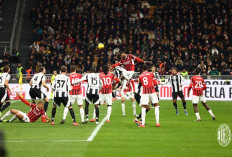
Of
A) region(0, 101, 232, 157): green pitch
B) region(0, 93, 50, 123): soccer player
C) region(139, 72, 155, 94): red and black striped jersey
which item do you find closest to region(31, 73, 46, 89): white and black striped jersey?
region(0, 93, 50, 123): soccer player

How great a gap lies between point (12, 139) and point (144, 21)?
24.8 m

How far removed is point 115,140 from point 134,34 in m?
23.9

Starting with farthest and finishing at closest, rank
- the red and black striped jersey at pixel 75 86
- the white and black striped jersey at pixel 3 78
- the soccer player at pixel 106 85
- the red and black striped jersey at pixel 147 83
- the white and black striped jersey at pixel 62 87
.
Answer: the white and black striped jersey at pixel 3 78
the soccer player at pixel 106 85
the red and black striped jersey at pixel 75 86
the white and black striped jersey at pixel 62 87
the red and black striped jersey at pixel 147 83

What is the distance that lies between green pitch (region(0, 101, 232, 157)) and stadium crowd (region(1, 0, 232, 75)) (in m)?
15.9

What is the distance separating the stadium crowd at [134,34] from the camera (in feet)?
104

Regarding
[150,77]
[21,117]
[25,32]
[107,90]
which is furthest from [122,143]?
[25,32]

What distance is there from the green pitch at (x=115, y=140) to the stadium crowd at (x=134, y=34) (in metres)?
15.9

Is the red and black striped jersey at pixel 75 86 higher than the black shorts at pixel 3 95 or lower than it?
higher

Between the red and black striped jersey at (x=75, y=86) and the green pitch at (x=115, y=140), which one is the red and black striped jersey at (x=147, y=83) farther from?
the red and black striped jersey at (x=75, y=86)

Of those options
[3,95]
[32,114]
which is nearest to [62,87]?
[32,114]

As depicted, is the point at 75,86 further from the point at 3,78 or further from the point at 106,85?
the point at 3,78

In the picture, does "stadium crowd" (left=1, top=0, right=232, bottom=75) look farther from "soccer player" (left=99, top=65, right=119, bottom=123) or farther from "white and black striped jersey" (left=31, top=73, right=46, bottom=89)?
"soccer player" (left=99, top=65, right=119, bottom=123)

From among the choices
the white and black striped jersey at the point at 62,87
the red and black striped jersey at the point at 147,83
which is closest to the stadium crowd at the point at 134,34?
the white and black striped jersey at the point at 62,87

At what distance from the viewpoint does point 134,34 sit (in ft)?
114
